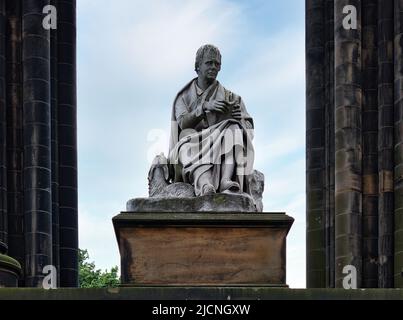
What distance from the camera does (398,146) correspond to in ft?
114

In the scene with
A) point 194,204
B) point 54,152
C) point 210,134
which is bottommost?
point 194,204

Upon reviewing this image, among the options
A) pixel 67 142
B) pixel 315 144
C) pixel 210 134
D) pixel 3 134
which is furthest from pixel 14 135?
pixel 210 134

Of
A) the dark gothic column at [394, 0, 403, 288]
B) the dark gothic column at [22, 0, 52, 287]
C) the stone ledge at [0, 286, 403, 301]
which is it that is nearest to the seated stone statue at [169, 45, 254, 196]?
the stone ledge at [0, 286, 403, 301]

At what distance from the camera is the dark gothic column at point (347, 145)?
3509 centimetres

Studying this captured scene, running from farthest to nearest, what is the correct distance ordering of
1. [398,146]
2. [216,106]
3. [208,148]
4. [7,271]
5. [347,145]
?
[347,145] < [398,146] < [7,271] < [216,106] < [208,148]

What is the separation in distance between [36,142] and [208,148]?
12.1m

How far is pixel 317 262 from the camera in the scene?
36.7 metres

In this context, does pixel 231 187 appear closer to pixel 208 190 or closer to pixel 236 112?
pixel 208 190

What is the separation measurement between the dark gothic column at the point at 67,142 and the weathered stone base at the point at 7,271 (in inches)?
400

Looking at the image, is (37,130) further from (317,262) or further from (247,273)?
(247,273)

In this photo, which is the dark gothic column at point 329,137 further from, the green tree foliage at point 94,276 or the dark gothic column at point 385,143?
the green tree foliage at point 94,276
